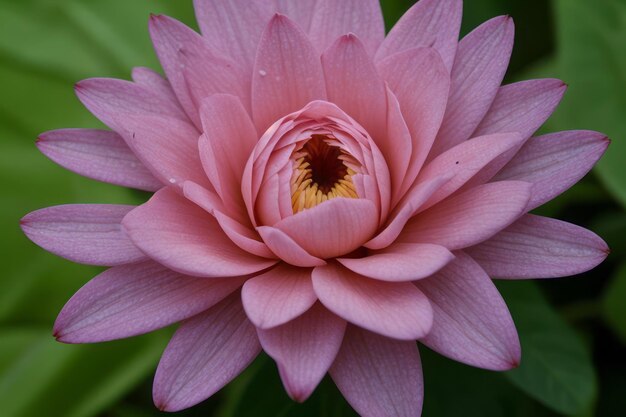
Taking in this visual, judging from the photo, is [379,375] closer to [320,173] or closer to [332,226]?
[332,226]

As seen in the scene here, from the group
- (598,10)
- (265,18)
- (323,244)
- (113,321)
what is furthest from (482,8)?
(113,321)

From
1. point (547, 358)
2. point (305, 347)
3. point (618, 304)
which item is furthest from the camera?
point (618, 304)

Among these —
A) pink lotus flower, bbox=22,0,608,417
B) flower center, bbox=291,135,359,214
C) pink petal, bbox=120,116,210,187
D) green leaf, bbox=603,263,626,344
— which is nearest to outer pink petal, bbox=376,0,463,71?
pink lotus flower, bbox=22,0,608,417

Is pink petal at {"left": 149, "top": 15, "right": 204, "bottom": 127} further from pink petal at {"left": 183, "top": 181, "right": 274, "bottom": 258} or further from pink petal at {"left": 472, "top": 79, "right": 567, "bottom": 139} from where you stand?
pink petal at {"left": 472, "top": 79, "right": 567, "bottom": 139}

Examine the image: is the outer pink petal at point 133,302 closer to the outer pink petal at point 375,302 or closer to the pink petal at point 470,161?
the outer pink petal at point 375,302

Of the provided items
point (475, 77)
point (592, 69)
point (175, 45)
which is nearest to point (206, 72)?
point (175, 45)

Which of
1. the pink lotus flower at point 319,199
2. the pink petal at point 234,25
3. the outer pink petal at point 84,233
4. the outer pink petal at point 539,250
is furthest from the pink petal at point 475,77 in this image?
the outer pink petal at point 84,233

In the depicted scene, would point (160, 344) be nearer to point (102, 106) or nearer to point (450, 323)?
point (102, 106)
